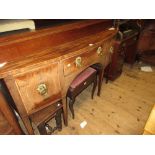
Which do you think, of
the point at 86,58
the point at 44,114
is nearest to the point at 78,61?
the point at 86,58

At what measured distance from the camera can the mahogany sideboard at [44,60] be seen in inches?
32.6

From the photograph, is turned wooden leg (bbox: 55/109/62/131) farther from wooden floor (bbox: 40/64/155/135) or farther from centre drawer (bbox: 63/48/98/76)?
centre drawer (bbox: 63/48/98/76)

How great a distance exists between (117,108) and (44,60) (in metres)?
1.34

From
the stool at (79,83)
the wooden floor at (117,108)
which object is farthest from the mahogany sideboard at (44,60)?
the wooden floor at (117,108)

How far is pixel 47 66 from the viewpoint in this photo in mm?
927

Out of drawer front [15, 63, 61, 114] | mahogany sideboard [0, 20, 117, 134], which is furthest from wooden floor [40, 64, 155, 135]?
drawer front [15, 63, 61, 114]

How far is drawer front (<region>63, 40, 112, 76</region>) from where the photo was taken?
41.9 inches

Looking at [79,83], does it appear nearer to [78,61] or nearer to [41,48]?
[78,61]

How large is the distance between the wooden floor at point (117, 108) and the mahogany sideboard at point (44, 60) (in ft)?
1.67

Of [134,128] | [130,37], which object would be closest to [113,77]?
[130,37]

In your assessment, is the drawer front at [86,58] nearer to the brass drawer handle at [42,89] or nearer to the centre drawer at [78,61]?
the centre drawer at [78,61]
